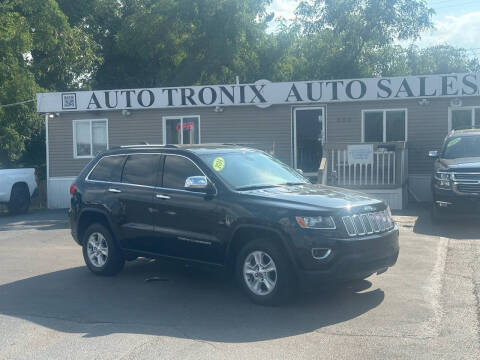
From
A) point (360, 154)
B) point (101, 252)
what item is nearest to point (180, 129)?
point (360, 154)

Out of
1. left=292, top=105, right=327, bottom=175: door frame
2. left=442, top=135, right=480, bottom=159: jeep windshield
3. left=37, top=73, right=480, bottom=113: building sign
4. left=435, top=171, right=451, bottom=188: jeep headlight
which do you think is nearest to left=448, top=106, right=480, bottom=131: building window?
left=37, top=73, right=480, bottom=113: building sign

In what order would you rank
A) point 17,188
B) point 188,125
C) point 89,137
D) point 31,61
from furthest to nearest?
point 31,61 < point 89,137 < point 188,125 < point 17,188

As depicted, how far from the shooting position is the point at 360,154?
1538 cm

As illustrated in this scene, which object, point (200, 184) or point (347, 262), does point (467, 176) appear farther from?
point (200, 184)

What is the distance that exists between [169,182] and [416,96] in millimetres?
10635

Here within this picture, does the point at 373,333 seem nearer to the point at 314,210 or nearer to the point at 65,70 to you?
the point at 314,210

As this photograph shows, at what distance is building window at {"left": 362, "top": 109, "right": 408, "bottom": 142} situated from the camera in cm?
1728

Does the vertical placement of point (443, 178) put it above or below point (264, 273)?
above

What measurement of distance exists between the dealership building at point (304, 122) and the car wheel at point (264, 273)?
7961mm

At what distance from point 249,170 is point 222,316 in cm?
200

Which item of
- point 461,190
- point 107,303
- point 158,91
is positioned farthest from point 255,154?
point 158,91

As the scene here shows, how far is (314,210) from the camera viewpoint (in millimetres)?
6598

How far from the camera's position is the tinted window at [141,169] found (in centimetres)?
817

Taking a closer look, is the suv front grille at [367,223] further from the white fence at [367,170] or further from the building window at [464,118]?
the building window at [464,118]
